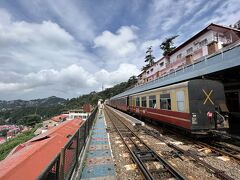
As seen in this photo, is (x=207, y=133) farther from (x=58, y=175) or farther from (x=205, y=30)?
(x=205, y=30)

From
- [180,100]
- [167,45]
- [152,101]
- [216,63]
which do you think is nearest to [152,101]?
[152,101]

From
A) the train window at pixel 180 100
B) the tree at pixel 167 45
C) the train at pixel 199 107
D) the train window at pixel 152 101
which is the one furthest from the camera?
the tree at pixel 167 45

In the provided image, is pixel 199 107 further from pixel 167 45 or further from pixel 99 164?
pixel 167 45

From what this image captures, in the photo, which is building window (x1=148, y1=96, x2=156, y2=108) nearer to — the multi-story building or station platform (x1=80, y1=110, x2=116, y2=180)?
station platform (x1=80, y1=110, x2=116, y2=180)

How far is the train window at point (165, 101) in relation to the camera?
1030cm

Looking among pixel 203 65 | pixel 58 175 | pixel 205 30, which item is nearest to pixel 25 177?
pixel 58 175

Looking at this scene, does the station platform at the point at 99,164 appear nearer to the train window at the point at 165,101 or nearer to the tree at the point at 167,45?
the train window at the point at 165,101

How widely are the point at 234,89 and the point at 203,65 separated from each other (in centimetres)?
559

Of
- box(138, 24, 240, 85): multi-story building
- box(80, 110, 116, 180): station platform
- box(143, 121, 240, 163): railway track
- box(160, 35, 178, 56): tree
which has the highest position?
box(160, 35, 178, 56): tree

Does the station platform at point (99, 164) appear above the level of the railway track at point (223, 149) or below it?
below

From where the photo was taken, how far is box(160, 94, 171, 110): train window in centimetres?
1030

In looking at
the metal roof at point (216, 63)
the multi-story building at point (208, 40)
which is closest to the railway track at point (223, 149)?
the metal roof at point (216, 63)

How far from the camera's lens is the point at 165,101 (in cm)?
1082

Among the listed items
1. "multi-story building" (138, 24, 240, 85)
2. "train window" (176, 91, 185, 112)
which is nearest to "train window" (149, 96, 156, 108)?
"train window" (176, 91, 185, 112)
